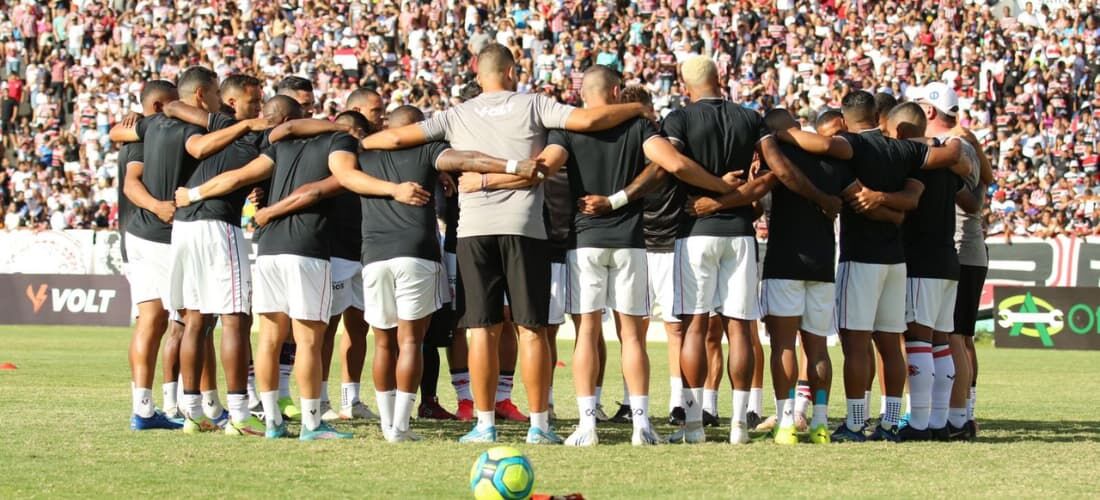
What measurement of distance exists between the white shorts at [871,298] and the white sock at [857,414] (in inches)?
20.9

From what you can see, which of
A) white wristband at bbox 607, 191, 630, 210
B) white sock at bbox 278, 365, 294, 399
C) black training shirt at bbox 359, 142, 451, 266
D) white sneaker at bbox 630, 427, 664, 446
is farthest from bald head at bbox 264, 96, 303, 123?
white sneaker at bbox 630, 427, 664, 446

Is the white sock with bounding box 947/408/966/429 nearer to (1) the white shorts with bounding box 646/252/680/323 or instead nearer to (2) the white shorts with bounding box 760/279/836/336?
(2) the white shorts with bounding box 760/279/836/336

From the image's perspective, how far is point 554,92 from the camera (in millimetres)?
36625

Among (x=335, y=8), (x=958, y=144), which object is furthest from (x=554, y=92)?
(x=958, y=144)

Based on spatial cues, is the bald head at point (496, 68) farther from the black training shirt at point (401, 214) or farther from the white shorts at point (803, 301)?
the white shorts at point (803, 301)

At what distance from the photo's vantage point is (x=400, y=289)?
419 inches

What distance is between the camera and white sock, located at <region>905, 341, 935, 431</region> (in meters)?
11.4

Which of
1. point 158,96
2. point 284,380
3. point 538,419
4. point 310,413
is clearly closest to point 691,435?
point 538,419

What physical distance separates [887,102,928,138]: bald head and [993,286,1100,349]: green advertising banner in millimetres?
14921

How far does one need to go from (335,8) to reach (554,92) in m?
8.94

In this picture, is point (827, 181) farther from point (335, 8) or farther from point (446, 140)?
point (335, 8)

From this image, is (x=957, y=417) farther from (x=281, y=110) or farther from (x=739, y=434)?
(x=281, y=110)

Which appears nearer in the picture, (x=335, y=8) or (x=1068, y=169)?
(x=1068, y=169)

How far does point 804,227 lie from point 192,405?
4746 mm
